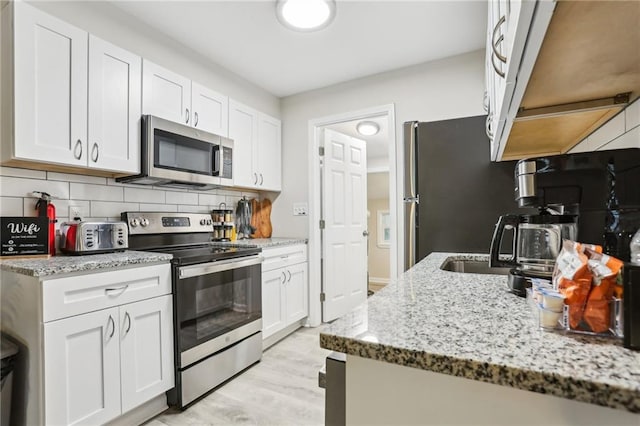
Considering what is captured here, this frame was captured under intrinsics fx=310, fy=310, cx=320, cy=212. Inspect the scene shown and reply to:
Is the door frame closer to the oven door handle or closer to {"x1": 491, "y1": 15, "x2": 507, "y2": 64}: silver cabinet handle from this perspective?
the oven door handle

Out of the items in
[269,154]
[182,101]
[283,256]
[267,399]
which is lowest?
[267,399]

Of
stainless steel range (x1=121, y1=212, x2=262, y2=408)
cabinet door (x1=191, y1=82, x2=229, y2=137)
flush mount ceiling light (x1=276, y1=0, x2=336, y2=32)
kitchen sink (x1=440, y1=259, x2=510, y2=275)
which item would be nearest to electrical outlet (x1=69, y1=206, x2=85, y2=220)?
stainless steel range (x1=121, y1=212, x2=262, y2=408)

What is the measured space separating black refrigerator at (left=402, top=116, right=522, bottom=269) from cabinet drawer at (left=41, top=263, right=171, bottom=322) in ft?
5.03

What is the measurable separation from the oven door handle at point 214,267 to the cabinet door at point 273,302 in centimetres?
30

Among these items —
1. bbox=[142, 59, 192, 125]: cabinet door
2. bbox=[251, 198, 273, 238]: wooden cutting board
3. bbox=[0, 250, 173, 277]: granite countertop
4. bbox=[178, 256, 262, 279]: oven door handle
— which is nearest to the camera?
bbox=[0, 250, 173, 277]: granite countertop

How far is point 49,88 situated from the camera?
1581 mm

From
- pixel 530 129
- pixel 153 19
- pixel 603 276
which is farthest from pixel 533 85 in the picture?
pixel 153 19

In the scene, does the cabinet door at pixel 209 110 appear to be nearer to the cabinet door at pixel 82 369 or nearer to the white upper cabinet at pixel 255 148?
the white upper cabinet at pixel 255 148

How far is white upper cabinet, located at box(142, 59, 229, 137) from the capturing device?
205cm

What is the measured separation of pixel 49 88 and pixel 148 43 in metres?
0.87

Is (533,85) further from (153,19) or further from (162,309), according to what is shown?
(153,19)

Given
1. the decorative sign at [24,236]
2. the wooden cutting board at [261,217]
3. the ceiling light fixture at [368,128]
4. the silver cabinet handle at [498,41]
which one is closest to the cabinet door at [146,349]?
the decorative sign at [24,236]

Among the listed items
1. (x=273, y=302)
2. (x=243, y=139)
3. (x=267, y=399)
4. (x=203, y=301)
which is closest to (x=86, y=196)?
(x=203, y=301)

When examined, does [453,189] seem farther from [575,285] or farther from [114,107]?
[114,107]
